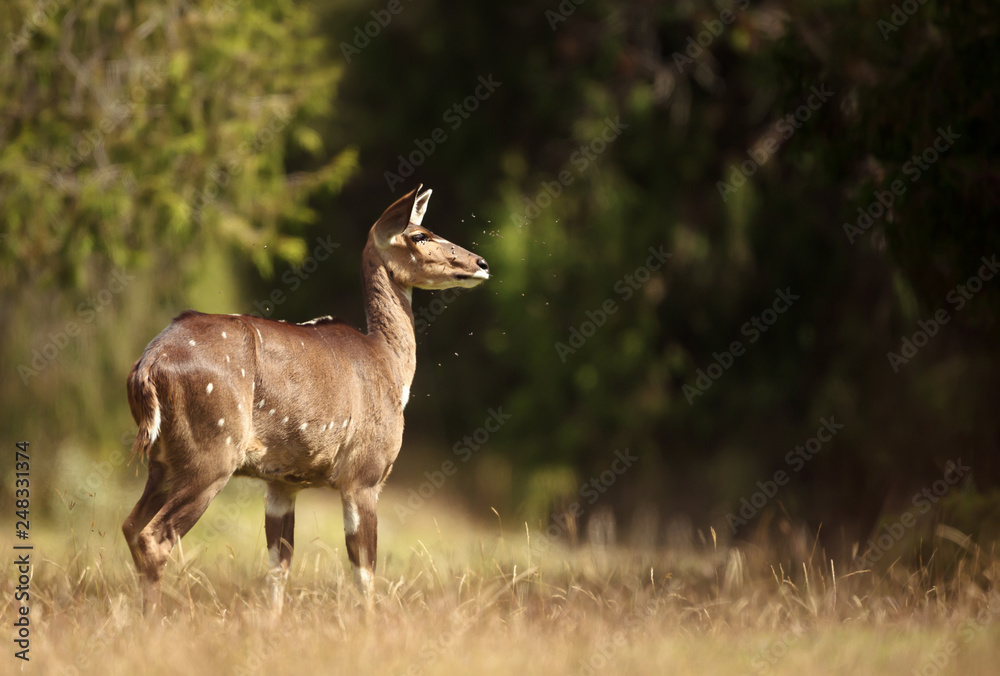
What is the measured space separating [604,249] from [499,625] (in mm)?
7733

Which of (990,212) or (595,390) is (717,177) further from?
(990,212)

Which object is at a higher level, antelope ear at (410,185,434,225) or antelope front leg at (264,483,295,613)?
antelope ear at (410,185,434,225)

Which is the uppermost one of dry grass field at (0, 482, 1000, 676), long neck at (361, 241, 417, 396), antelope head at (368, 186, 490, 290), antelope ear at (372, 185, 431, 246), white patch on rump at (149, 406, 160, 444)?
antelope ear at (372, 185, 431, 246)

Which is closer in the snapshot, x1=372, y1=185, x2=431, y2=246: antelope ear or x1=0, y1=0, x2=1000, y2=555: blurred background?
x1=372, y1=185, x2=431, y2=246: antelope ear

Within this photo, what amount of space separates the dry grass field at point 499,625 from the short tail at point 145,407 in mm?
751

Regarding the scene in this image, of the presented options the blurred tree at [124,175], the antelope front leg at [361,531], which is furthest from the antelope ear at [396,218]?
the blurred tree at [124,175]

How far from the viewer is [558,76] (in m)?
14.0

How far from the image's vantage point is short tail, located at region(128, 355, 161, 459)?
515 centimetres

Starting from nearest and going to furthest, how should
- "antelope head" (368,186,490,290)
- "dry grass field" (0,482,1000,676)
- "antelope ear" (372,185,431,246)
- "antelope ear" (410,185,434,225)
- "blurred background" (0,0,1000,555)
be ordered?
"dry grass field" (0,482,1000,676) → "antelope ear" (372,185,431,246) → "antelope head" (368,186,490,290) → "antelope ear" (410,185,434,225) → "blurred background" (0,0,1000,555)

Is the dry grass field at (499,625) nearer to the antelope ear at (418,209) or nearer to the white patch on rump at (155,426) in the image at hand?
the white patch on rump at (155,426)

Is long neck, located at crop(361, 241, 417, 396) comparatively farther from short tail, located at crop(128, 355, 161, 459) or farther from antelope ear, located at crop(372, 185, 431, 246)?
short tail, located at crop(128, 355, 161, 459)

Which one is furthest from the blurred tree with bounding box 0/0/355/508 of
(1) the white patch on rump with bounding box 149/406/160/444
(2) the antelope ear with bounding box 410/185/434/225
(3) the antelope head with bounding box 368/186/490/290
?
(1) the white patch on rump with bounding box 149/406/160/444

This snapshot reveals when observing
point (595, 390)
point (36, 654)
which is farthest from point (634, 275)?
point (36, 654)

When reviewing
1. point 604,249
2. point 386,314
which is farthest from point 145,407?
point 604,249
